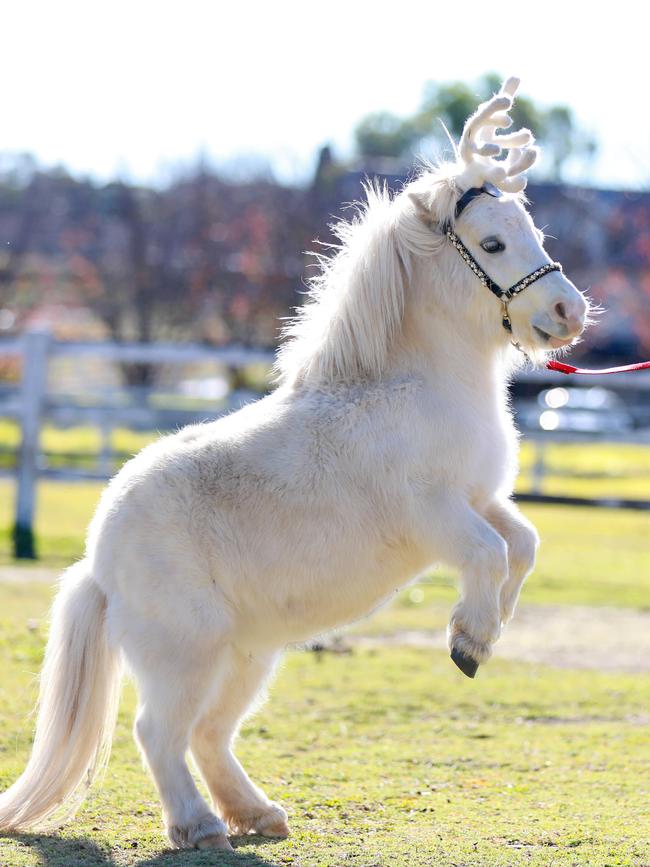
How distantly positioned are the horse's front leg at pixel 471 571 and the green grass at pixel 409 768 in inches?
26.9

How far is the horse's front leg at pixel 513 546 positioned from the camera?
457 centimetres

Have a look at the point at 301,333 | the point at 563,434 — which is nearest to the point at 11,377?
the point at 563,434

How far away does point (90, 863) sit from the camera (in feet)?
13.3

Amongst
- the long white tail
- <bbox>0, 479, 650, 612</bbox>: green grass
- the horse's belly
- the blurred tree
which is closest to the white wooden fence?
<bbox>0, 479, 650, 612</bbox>: green grass

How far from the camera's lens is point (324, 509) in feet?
14.3

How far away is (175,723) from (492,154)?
232 centimetres

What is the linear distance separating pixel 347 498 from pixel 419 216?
1112 millimetres

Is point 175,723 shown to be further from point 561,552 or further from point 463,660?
point 561,552

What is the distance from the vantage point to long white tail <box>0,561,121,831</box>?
453 centimetres

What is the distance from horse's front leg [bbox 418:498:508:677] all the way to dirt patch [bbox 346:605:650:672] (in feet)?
13.4

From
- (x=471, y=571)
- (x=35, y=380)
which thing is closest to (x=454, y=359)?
(x=471, y=571)

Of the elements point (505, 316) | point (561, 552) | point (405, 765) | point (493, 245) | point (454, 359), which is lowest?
point (561, 552)

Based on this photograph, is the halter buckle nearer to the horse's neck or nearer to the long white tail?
A: the horse's neck

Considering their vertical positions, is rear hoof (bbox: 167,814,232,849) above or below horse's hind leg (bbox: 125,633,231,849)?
below
